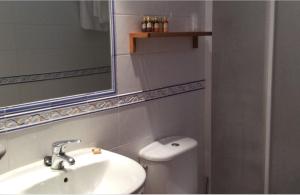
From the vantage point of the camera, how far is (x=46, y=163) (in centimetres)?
135

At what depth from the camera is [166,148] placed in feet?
5.86

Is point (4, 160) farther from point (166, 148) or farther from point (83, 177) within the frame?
point (166, 148)

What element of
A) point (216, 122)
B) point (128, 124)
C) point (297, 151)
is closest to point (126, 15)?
point (128, 124)

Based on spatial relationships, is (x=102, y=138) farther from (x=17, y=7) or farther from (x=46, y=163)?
(x=17, y=7)

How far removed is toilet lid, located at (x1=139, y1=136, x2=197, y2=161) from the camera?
1.71 metres

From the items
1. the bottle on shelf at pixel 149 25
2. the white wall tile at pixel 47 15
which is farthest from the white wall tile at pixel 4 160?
the bottle on shelf at pixel 149 25

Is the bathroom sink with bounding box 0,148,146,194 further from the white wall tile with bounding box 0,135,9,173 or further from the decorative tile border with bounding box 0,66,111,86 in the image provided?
the decorative tile border with bounding box 0,66,111,86

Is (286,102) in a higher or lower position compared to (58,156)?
higher

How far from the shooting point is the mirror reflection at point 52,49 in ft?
4.65

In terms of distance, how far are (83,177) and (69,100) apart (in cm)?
33

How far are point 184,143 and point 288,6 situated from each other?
2.95ft

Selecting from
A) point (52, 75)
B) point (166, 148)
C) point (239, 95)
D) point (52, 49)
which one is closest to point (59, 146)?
point (52, 75)

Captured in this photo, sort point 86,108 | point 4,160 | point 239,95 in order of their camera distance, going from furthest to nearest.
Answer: point 239,95 < point 86,108 < point 4,160

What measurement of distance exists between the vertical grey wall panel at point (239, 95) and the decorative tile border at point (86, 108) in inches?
9.4
